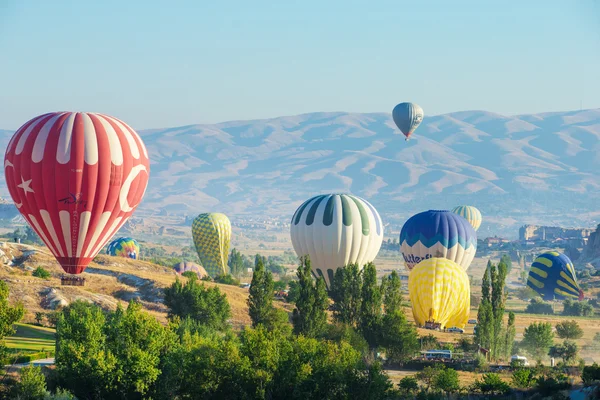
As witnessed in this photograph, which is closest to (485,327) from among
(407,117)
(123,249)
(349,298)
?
(349,298)

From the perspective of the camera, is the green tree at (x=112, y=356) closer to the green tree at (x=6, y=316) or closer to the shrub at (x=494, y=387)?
the green tree at (x=6, y=316)

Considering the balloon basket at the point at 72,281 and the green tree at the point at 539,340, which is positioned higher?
the balloon basket at the point at 72,281

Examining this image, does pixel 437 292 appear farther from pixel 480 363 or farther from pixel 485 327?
pixel 480 363

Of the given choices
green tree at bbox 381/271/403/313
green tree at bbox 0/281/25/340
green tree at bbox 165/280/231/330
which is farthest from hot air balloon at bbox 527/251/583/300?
green tree at bbox 0/281/25/340

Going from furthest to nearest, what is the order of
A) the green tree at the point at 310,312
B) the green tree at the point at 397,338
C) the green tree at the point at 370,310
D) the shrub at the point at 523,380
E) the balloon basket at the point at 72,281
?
the balloon basket at the point at 72,281
the green tree at the point at 370,310
the green tree at the point at 310,312
the green tree at the point at 397,338
the shrub at the point at 523,380

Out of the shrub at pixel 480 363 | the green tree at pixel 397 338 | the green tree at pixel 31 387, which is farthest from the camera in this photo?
the green tree at pixel 397 338

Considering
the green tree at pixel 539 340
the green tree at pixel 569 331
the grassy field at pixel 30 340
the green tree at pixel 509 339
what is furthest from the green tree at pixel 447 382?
the green tree at pixel 569 331

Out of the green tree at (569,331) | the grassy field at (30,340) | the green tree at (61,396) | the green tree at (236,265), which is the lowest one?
the green tree at (61,396)

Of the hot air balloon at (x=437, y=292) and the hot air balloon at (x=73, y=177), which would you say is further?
the hot air balloon at (x=437, y=292)
